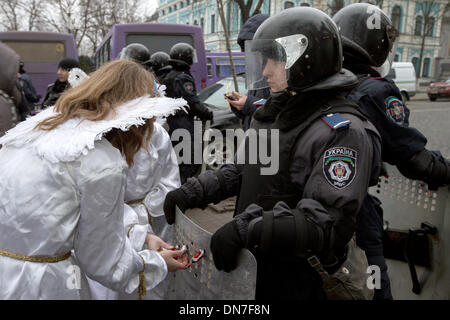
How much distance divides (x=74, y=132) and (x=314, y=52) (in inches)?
39.2

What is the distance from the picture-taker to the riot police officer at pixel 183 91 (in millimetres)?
4988

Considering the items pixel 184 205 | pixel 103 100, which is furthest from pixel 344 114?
pixel 103 100

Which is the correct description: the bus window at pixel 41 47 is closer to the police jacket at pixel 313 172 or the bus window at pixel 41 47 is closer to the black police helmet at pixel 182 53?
the black police helmet at pixel 182 53

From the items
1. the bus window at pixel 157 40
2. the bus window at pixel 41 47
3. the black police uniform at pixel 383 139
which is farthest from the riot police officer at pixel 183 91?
the bus window at pixel 41 47

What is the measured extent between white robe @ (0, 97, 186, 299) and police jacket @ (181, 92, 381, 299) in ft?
1.63

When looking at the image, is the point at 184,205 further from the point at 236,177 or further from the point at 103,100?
the point at 103,100

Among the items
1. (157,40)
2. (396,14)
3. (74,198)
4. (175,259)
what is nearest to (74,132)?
(74,198)

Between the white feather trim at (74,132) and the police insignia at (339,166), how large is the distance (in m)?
0.66

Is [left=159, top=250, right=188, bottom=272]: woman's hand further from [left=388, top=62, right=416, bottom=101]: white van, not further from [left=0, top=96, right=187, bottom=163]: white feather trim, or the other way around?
[left=388, top=62, right=416, bottom=101]: white van

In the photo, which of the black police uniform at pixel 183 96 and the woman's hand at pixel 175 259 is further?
the black police uniform at pixel 183 96

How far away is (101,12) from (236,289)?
29240mm

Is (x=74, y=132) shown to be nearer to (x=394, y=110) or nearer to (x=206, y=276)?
(x=206, y=276)

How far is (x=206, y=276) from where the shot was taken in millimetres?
1377

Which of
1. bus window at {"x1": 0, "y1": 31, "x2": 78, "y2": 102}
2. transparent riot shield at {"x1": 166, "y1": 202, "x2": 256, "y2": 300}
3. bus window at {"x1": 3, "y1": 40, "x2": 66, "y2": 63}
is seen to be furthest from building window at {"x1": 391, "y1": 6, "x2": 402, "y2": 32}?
transparent riot shield at {"x1": 166, "y1": 202, "x2": 256, "y2": 300}
